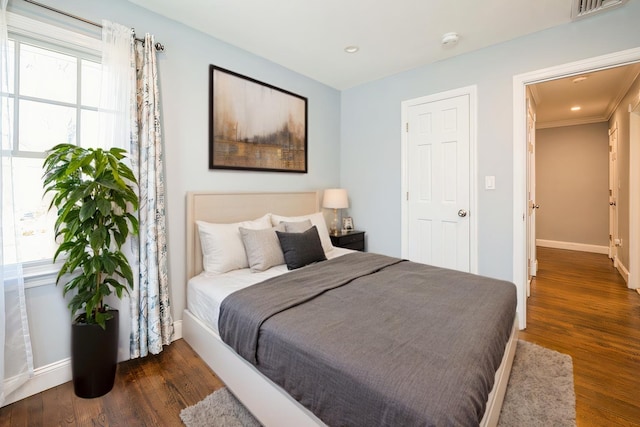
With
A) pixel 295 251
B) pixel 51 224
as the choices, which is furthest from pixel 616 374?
pixel 51 224

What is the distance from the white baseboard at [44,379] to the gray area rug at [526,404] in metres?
0.95

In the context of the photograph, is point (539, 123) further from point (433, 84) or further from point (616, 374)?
point (616, 374)

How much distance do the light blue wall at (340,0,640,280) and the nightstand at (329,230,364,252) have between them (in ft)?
0.47

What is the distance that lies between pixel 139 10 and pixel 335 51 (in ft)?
5.48

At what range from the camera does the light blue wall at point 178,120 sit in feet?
6.23

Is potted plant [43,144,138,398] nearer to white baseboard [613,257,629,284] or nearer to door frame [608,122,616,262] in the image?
white baseboard [613,257,629,284]

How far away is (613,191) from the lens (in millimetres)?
4773

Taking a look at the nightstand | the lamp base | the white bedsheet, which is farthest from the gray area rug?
the lamp base

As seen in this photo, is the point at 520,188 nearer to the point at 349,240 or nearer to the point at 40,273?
the point at 349,240

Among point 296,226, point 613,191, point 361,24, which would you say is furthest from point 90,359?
point 613,191

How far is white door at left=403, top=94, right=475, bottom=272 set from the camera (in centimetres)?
305

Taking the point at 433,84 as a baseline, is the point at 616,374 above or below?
below

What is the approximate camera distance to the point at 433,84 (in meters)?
3.20

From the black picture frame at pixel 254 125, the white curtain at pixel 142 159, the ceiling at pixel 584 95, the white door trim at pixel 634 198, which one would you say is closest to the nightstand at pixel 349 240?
the black picture frame at pixel 254 125
